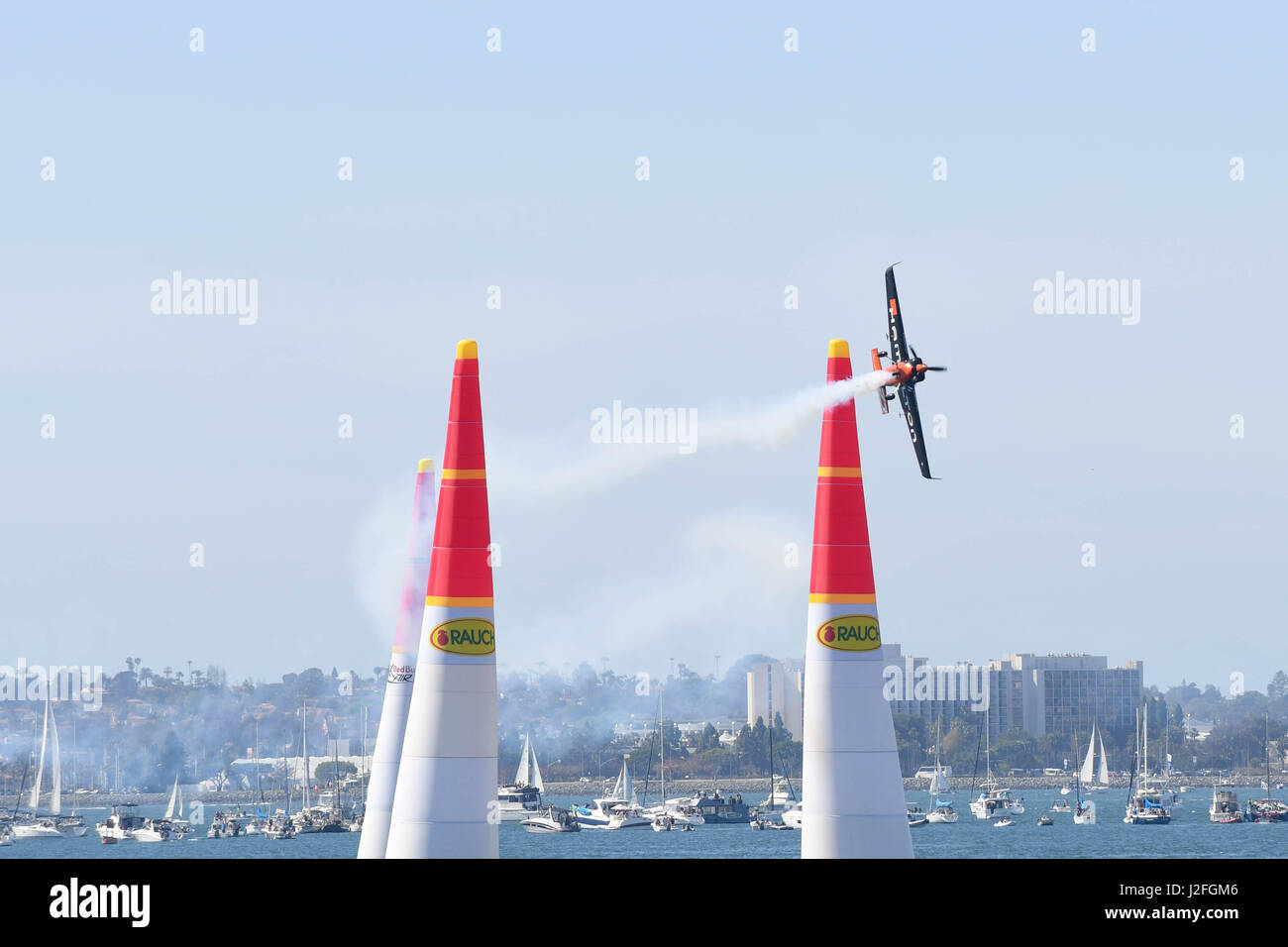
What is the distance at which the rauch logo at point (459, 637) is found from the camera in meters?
26.5

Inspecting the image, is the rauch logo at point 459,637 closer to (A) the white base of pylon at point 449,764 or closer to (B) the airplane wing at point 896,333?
(A) the white base of pylon at point 449,764

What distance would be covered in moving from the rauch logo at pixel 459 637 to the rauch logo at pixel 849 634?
220 inches

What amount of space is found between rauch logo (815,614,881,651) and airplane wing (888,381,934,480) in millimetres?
15549

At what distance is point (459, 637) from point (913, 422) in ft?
70.8

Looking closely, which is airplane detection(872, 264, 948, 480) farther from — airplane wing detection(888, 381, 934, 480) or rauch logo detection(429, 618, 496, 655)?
rauch logo detection(429, 618, 496, 655)

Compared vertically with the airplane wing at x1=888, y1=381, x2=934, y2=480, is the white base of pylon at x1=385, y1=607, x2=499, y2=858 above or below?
below

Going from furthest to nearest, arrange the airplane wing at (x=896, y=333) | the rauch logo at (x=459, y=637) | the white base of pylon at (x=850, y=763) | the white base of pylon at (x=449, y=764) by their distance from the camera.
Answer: the airplane wing at (x=896, y=333)
the white base of pylon at (x=850, y=763)
the rauch logo at (x=459, y=637)
the white base of pylon at (x=449, y=764)

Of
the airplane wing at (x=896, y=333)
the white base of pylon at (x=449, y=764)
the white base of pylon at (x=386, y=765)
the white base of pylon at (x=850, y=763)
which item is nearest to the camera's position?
the white base of pylon at (x=449, y=764)

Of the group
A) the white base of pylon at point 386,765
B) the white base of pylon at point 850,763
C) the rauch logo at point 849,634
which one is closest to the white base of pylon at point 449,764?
the white base of pylon at point 850,763

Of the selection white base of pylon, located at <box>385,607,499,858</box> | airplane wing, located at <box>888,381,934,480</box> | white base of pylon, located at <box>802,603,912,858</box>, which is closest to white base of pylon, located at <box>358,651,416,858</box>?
white base of pylon, located at <box>385,607,499,858</box>

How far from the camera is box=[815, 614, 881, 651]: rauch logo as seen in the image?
1141 inches

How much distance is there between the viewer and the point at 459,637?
87.0 feet
